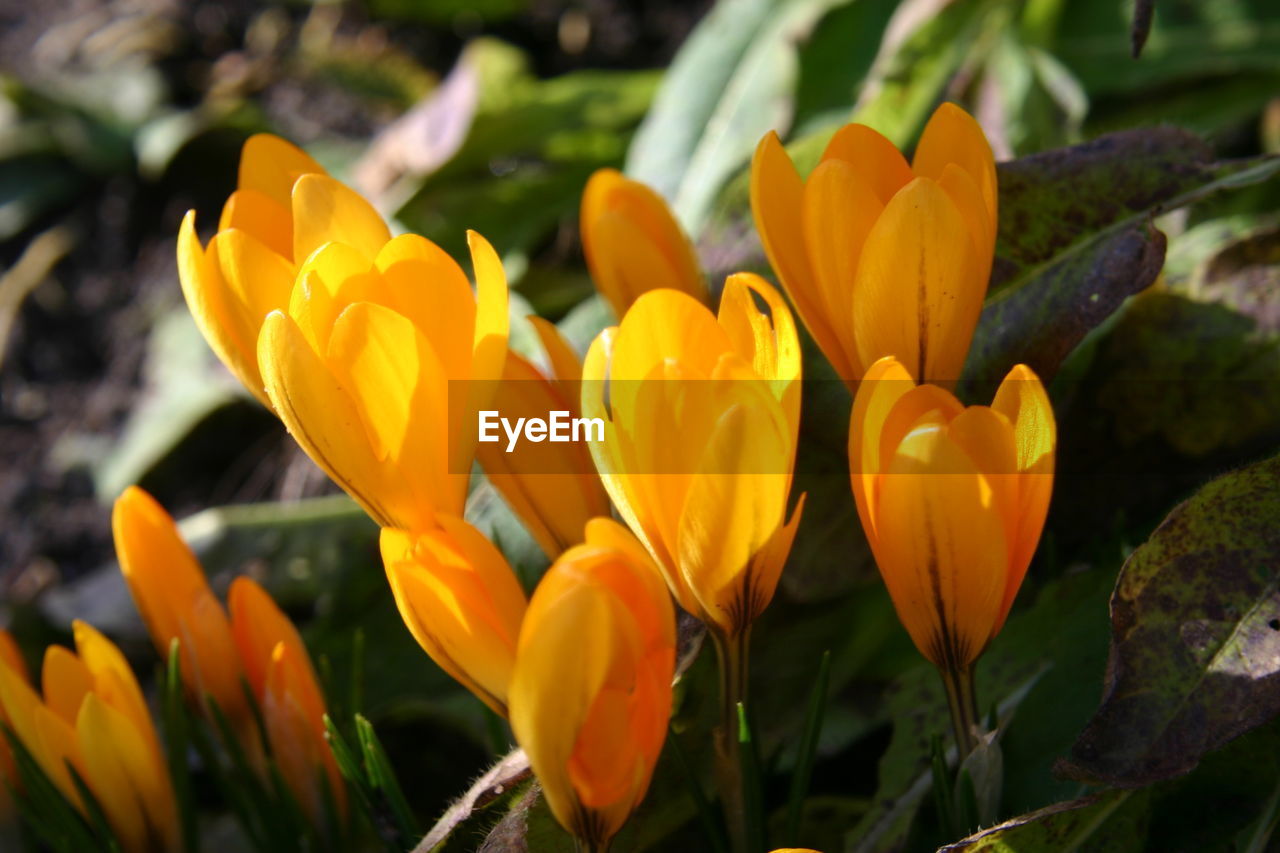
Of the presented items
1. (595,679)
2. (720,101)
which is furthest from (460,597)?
(720,101)

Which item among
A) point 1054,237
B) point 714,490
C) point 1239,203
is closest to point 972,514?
point 714,490

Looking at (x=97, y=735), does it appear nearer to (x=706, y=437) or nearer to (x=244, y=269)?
(x=244, y=269)

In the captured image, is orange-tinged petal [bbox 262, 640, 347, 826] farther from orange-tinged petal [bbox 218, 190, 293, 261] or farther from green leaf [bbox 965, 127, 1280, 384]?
green leaf [bbox 965, 127, 1280, 384]

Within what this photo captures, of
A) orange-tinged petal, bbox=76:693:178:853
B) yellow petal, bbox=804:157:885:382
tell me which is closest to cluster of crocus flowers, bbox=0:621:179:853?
orange-tinged petal, bbox=76:693:178:853

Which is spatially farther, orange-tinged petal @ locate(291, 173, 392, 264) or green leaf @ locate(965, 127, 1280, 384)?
green leaf @ locate(965, 127, 1280, 384)

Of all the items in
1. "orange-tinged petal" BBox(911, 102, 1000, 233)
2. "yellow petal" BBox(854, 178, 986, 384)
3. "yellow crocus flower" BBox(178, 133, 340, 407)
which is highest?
"yellow crocus flower" BBox(178, 133, 340, 407)

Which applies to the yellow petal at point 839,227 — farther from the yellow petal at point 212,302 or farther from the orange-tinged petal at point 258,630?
the orange-tinged petal at point 258,630

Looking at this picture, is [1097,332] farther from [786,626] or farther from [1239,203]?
[1239,203]
